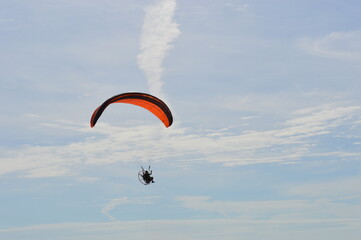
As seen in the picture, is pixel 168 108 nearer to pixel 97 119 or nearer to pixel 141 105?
pixel 141 105

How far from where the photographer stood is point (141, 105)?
209 feet

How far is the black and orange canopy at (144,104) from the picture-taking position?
5894 centimetres

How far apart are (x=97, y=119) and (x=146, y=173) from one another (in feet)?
24.0

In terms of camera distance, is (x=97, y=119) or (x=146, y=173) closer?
(x=97, y=119)

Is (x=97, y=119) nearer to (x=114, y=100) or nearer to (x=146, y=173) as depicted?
(x=114, y=100)

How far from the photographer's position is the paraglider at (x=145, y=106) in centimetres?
5900

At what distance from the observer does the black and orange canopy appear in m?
58.9

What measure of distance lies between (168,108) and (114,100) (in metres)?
5.63

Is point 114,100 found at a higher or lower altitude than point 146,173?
higher

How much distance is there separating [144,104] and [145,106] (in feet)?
1.94

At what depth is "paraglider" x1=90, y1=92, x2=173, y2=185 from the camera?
59.0 m

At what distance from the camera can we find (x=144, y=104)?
207 ft

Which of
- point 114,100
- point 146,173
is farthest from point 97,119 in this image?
point 146,173

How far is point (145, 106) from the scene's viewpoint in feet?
209
